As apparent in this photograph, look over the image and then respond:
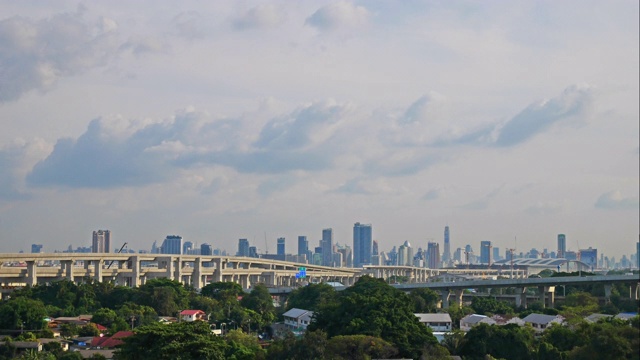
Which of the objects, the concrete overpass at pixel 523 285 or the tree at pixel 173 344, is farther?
the concrete overpass at pixel 523 285

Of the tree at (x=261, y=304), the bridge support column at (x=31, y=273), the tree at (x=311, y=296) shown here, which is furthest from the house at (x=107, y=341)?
the bridge support column at (x=31, y=273)

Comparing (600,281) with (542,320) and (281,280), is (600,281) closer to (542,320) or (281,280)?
(542,320)

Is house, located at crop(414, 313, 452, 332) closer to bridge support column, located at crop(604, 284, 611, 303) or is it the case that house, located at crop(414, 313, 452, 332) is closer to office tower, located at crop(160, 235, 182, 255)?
bridge support column, located at crop(604, 284, 611, 303)

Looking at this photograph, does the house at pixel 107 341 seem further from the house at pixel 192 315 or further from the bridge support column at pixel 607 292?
the bridge support column at pixel 607 292

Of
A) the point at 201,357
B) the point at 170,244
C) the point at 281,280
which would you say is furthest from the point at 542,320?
the point at 170,244

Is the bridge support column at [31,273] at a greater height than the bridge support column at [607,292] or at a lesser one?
greater

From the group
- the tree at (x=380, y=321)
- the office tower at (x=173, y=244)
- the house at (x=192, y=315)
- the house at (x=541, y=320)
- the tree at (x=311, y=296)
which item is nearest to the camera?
the tree at (x=380, y=321)

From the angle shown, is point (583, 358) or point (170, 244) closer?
point (583, 358)

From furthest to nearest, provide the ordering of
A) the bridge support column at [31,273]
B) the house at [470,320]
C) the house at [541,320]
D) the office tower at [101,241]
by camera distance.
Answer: the office tower at [101,241] → the bridge support column at [31,273] → the house at [470,320] → the house at [541,320]
